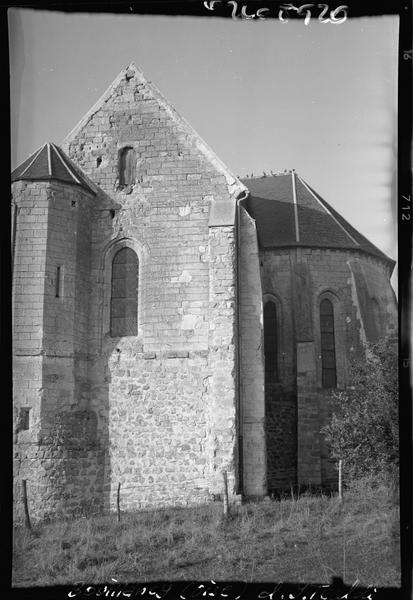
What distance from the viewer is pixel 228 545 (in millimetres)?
12422

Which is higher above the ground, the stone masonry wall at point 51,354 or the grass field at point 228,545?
the stone masonry wall at point 51,354

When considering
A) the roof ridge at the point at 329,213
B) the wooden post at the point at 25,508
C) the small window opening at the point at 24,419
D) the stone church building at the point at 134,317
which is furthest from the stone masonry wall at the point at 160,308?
the roof ridge at the point at 329,213

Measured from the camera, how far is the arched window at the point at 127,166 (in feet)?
55.7

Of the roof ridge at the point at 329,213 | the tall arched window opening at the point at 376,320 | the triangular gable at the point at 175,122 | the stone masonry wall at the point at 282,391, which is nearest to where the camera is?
the triangular gable at the point at 175,122

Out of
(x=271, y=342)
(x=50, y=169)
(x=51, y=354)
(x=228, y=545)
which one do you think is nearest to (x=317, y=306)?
(x=271, y=342)

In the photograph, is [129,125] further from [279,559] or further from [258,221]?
[279,559]

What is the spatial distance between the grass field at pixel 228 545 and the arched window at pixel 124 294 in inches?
163

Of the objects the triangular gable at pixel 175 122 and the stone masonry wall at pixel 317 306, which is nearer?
the triangular gable at pixel 175 122

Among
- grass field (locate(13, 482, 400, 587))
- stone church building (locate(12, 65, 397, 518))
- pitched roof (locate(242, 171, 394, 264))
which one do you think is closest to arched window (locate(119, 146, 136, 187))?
stone church building (locate(12, 65, 397, 518))

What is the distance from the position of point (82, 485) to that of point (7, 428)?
233 inches

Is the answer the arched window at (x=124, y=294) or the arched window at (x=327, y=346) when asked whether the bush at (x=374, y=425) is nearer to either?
the arched window at (x=327, y=346)

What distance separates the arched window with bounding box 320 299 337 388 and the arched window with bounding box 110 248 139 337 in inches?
288

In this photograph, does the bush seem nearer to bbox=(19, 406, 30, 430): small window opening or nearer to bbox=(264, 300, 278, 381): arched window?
bbox=(264, 300, 278, 381): arched window

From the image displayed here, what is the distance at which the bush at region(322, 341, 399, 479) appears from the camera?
579 inches
